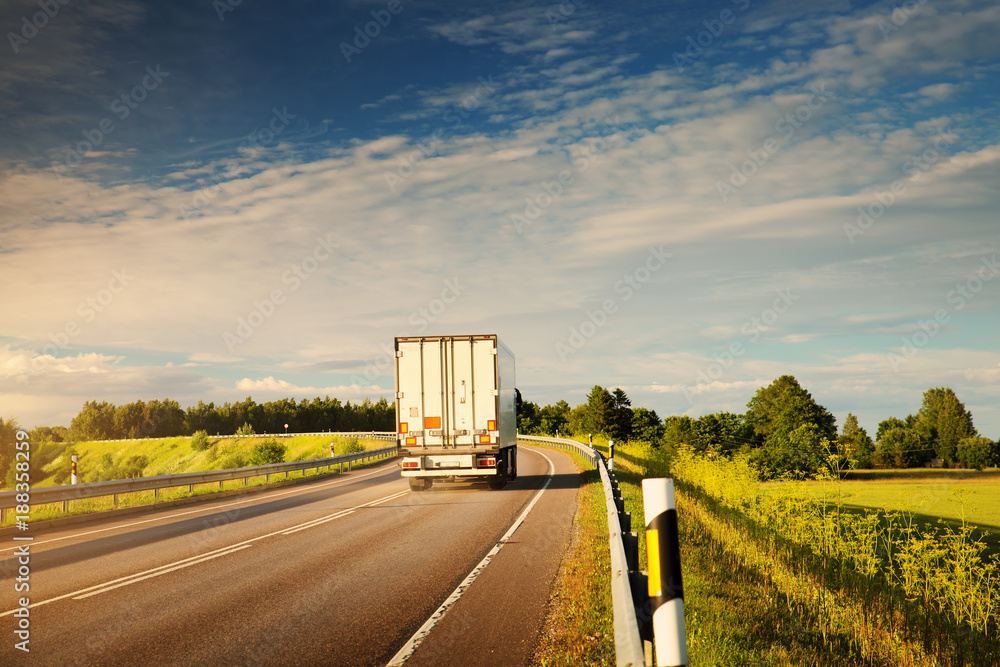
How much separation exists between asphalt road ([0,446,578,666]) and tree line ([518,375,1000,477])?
7376 centimetres

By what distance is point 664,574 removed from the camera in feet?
9.62

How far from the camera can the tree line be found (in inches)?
3548

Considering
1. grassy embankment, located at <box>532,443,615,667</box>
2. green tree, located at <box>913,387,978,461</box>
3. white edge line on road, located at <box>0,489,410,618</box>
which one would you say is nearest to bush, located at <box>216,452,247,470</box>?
white edge line on road, located at <box>0,489,410,618</box>

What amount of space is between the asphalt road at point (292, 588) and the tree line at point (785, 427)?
73.8 metres

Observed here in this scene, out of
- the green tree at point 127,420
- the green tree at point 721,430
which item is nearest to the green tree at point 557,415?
the green tree at point 721,430

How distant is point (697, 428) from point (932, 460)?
40265mm

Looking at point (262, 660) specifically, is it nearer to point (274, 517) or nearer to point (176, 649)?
point (176, 649)

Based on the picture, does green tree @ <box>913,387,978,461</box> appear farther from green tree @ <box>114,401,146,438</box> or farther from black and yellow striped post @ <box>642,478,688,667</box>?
green tree @ <box>114,401,146,438</box>

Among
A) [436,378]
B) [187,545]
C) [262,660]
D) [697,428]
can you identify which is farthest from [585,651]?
[697,428]

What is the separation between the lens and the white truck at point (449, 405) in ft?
57.0

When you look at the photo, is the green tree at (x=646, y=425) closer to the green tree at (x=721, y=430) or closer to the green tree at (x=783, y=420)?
the green tree at (x=721, y=430)

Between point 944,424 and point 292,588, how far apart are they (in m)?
135

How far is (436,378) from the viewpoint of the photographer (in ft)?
57.3

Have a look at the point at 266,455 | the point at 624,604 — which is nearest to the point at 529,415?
the point at 266,455
